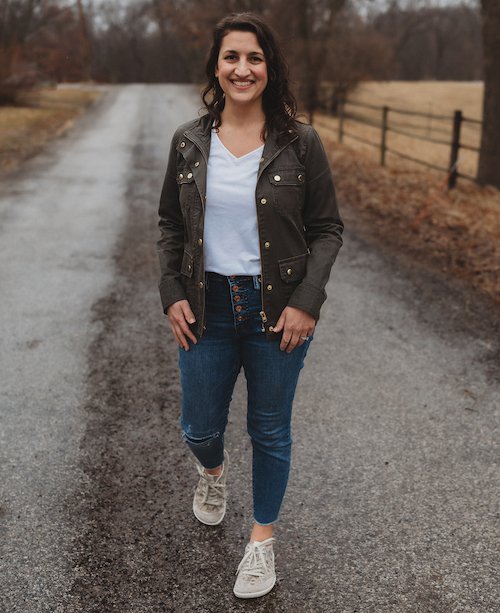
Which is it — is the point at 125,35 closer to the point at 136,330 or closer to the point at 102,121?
the point at 102,121

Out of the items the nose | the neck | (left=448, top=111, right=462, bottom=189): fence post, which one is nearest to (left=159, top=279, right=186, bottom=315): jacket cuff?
the neck

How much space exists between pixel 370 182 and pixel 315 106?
481 inches

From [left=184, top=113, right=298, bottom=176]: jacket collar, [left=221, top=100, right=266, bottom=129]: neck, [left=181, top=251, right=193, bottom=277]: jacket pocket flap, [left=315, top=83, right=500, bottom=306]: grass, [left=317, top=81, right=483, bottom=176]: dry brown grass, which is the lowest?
[left=317, top=81, right=483, bottom=176]: dry brown grass

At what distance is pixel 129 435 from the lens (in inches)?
135

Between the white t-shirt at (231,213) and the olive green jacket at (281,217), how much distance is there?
0.08ft

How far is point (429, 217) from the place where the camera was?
26.7 ft

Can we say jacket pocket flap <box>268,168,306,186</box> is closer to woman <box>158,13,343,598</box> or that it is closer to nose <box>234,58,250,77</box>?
woman <box>158,13,343,598</box>

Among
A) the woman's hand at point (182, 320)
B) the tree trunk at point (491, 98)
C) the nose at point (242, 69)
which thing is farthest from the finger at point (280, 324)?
the tree trunk at point (491, 98)

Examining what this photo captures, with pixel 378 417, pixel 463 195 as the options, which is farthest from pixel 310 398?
pixel 463 195

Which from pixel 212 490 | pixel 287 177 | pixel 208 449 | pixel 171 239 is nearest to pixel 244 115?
pixel 287 177

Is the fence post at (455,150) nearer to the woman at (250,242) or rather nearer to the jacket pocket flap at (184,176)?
the woman at (250,242)

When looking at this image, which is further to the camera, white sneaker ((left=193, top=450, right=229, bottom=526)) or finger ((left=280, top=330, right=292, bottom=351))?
white sneaker ((left=193, top=450, right=229, bottom=526))

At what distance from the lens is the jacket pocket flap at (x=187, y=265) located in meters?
2.26

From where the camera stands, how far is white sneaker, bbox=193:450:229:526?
9.03 ft
